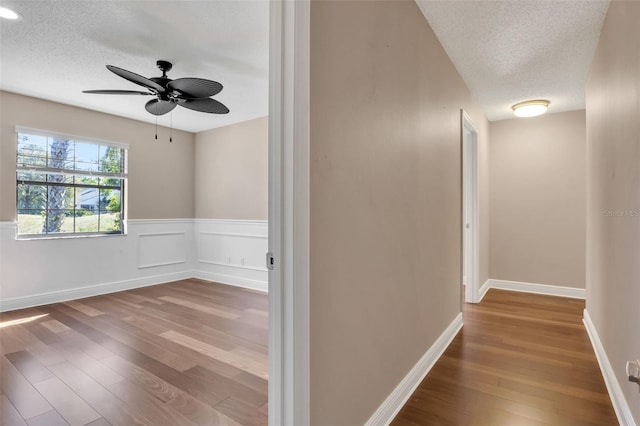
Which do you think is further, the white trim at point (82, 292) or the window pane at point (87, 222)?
the window pane at point (87, 222)

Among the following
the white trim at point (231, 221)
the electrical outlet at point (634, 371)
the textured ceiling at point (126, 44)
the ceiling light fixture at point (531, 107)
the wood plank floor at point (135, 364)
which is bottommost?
the wood plank floor at point (135, 364)

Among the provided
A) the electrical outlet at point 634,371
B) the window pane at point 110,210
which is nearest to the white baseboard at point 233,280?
the window pane at point 110,210

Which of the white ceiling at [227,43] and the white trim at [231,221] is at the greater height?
the white ceiling at [227,43]

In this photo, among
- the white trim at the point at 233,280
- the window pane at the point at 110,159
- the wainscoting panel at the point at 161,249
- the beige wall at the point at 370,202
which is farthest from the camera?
the wainscoting panel at the point at 161,249

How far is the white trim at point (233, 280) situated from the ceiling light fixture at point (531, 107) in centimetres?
400

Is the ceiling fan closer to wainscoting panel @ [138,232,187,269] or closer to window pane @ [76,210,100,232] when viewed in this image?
window pane @ [76,210,100,232]

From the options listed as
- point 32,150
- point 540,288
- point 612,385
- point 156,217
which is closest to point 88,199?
point 32,150

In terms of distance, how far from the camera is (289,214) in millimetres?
1108

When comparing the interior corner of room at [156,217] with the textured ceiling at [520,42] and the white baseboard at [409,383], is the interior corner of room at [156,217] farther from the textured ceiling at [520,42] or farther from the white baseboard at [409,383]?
the textured ceiling at [520,42]

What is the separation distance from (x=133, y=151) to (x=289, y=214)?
4.67 metres

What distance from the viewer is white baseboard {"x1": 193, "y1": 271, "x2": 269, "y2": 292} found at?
4.79m

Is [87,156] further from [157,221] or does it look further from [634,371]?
[634,371]

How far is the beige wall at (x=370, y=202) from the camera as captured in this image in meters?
1.27

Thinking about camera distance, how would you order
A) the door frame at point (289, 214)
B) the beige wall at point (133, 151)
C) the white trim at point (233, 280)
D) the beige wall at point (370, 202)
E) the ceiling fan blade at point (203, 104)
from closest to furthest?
1. the door frame at point (289, 214)
2. the beige wall at point (370, 202)
3. the ceiling fan blade at point (203, 104)
4. the beige wall at point (133, 151)
5. the white trim at point (233, 280)
